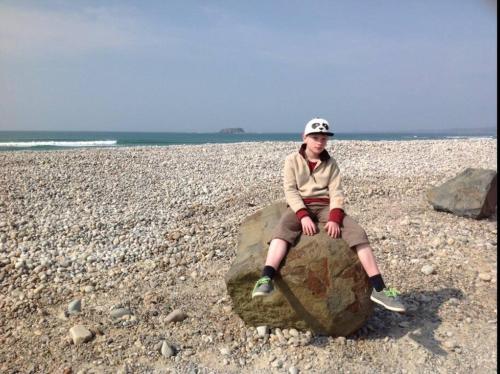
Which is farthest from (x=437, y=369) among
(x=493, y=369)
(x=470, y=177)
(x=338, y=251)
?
(x=470, y=177)

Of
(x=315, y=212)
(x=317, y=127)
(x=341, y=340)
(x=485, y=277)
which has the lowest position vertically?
A: (x=341, y=340)

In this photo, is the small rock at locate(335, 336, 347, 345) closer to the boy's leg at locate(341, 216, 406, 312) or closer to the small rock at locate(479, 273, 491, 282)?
the boy's leg at locate(341, 216, 406, 312)

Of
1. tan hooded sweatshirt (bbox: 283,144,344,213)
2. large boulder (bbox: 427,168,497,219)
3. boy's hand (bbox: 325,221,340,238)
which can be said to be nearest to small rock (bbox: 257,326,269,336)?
boy's hand (bbox: 325,221,340,238)

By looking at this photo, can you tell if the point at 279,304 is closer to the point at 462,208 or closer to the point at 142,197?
the point at 462,208

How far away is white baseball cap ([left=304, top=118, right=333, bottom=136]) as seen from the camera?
5184 millimetres

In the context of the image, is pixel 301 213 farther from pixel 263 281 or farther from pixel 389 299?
pixel 389 299

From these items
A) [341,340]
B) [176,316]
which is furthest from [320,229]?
[176,316]

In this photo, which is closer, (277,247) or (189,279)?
(277,247)

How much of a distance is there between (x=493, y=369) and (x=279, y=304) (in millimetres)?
2243

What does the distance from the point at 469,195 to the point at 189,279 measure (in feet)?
20.0

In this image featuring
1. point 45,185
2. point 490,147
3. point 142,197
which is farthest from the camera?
point 490,147

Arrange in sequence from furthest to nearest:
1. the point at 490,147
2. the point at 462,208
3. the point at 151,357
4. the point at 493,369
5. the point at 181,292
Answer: the point at 490,147 → the point at 462,208 → the point at 181,292 → the point at 151,357 → the point at 493,369

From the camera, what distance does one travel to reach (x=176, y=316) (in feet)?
18.8

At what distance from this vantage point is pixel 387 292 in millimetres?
4840
